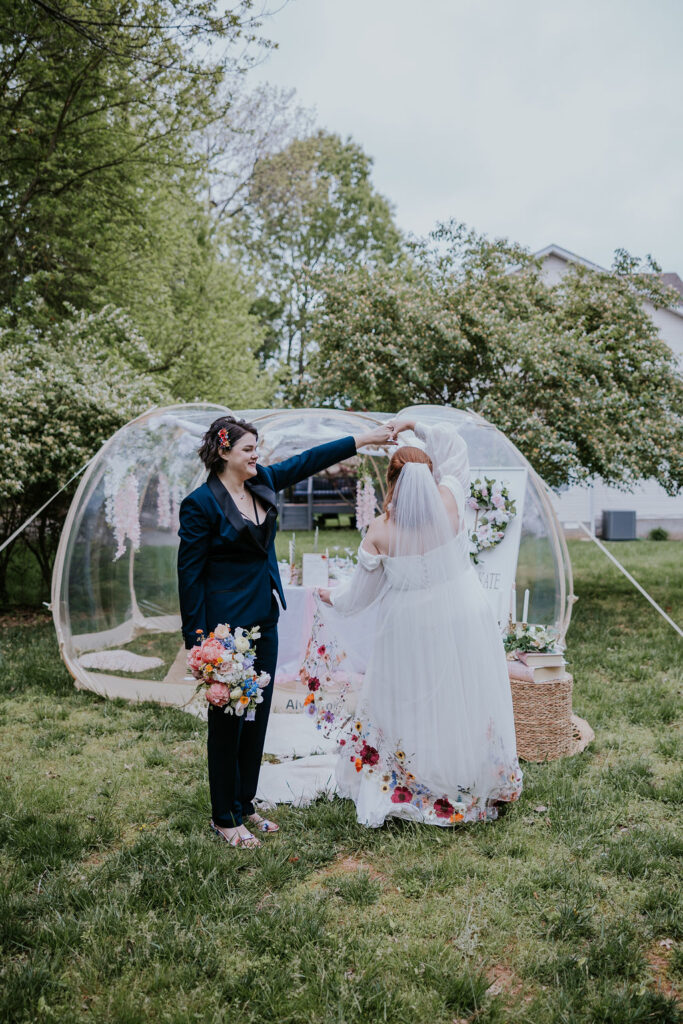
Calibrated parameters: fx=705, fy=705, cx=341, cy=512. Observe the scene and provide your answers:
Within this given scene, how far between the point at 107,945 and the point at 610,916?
1.88 meters

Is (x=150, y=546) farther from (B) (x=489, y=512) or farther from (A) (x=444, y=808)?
(A) (x=444, y=808)

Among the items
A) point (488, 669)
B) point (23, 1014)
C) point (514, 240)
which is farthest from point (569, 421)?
point (23, 1014)

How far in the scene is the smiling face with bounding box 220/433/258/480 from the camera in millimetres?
3262

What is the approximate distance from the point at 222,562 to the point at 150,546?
309 cm

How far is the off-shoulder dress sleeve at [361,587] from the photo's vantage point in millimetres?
3689

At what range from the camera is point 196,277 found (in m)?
13.3

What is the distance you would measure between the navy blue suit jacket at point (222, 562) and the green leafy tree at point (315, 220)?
63.1 feet

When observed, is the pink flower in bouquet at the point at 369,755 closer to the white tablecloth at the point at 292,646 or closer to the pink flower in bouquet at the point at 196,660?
the pink flower in bouquet at the point at 196,660

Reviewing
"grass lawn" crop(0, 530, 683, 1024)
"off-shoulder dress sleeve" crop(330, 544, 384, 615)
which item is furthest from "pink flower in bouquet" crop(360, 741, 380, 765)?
"off-shoulder dress sleeve" crop(330, 544, 384, 615)

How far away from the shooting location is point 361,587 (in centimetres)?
379

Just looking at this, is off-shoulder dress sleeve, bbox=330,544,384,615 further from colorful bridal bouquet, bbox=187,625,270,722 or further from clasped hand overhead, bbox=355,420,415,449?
colorful bridal bouquet, bbox=187,625,270,722

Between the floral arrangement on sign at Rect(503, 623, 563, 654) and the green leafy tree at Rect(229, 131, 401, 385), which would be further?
the green leafy tree at Rect(229, 131, 401, 385)

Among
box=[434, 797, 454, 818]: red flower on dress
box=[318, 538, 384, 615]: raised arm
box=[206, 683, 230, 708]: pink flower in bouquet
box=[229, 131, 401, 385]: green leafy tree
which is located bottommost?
box=[434, 797, 454, 818]: red flower on dress

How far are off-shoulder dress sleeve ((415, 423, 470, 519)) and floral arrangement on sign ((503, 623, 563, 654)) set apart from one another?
136cm
